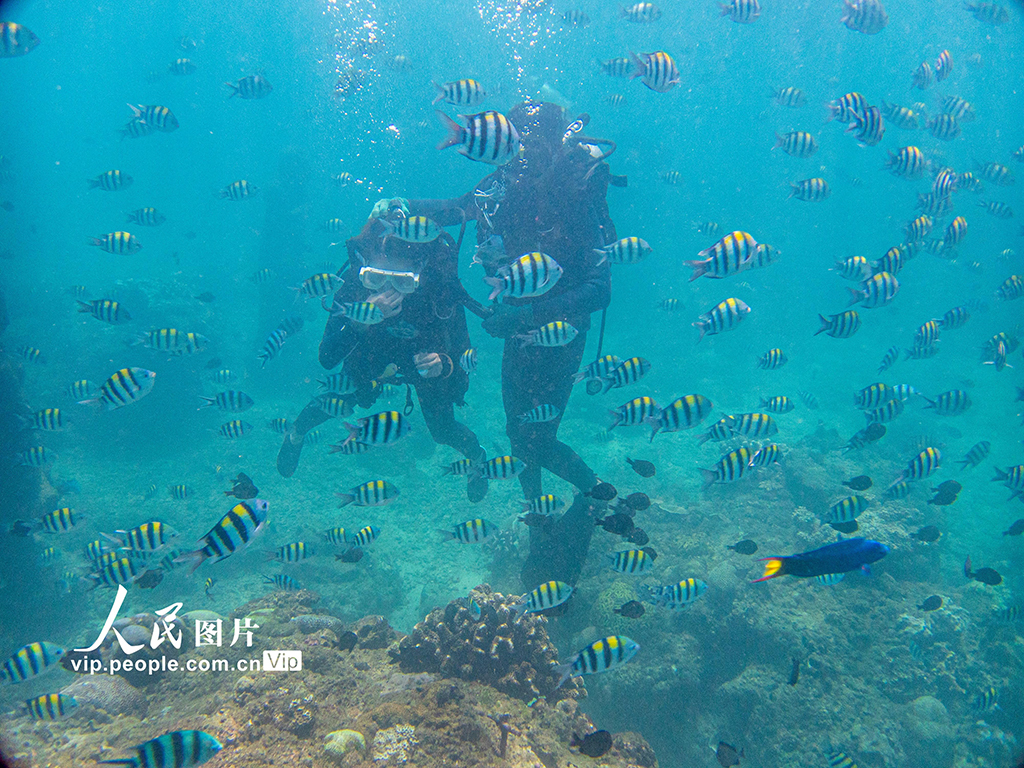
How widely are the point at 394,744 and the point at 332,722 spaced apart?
2.69ft

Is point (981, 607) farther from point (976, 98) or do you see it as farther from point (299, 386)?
point (976, 98)

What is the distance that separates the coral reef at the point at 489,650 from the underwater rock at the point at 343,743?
3.91 feet

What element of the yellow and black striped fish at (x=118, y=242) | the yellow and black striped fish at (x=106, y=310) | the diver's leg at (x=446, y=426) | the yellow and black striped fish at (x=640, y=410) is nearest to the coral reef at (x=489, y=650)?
the diver's leg at (x=446, y=426)

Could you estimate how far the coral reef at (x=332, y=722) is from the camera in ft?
11.0

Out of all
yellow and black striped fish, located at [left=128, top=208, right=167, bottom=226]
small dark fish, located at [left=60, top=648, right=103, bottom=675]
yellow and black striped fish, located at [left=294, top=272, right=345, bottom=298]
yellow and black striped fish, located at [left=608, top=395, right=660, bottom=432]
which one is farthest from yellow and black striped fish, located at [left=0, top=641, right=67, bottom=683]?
yellow and black striped fish, located at [left=128, top=208, right=167, bottom=226]

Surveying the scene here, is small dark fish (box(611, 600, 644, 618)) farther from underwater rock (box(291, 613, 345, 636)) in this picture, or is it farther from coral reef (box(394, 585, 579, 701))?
underwater rock (box(291, 613, 345, 636))

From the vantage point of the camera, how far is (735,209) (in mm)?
73250

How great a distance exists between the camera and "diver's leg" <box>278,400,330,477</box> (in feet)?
27.2

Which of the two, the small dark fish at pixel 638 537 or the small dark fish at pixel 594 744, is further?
the small dark fish at pixel 638 537

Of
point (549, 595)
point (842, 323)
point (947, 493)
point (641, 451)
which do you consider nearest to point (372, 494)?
point (549, 595)

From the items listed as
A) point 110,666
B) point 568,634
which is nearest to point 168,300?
point 110,666

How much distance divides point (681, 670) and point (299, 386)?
17.2 metres

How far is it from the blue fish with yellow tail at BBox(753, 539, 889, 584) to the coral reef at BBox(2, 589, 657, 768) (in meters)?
2.73

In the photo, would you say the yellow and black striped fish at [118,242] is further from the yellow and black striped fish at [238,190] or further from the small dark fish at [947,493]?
the small dark fish at [947,493]
